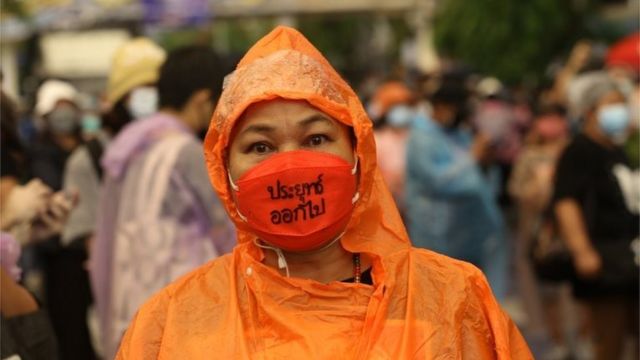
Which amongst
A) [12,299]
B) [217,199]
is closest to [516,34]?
[217,199]

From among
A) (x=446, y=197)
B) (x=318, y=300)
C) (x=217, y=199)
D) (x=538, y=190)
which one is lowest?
(x=538, y=190)

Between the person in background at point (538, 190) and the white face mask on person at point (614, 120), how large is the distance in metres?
2.53

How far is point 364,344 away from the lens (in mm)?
3199

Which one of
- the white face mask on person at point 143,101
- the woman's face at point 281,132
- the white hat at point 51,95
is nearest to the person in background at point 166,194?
the white face mask on person at point 143,101

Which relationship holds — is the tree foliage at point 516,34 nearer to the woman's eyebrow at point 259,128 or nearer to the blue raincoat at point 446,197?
the blue raincoat at point 446,197

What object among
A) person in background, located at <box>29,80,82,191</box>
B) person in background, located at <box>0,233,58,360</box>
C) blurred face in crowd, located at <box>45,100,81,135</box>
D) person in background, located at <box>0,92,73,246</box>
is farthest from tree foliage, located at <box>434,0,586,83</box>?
person in background, located at <box>0,233,58,360</box>

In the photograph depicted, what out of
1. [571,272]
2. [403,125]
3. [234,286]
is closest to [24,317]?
[234,286]

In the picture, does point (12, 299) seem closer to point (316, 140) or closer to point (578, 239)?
point (316, 140)

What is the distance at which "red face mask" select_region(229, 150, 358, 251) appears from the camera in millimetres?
3242

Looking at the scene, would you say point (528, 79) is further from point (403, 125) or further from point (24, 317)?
point (24, 317)

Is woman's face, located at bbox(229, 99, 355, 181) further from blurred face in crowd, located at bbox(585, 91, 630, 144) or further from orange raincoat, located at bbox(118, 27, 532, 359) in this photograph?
blurred face in crowd, located at bbox(585, 91, 630, 144)

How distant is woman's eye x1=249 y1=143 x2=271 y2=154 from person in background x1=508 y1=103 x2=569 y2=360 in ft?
24.1

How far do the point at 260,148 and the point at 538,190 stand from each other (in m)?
7.64

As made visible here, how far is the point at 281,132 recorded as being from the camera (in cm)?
328
